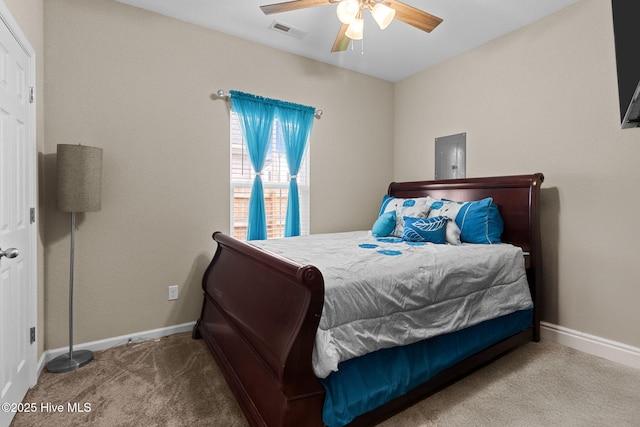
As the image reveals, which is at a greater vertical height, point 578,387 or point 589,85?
point 589,85

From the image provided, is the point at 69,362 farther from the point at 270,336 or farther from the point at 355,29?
the point at 355,29

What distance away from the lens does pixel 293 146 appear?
337 cm

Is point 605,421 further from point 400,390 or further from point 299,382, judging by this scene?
point 299,382

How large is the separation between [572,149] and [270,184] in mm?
2652

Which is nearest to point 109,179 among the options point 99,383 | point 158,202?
point 158,202

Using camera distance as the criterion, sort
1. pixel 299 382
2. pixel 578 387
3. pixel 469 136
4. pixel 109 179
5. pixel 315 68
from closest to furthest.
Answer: pixel 299 382
pixel 578 387
pixel 109 179
pixel 469 136
pixel 315 68

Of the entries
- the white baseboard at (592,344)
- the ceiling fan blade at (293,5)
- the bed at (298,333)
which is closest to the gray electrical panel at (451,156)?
the bed at (298,333)

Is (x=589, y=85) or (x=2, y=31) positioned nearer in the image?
(x=2, y=31)

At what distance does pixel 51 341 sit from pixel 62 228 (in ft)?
2.69

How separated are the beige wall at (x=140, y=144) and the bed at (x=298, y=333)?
1.44 feet

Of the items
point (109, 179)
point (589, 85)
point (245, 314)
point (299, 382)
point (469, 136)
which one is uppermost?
point (589, 85)

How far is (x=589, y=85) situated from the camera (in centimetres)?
249

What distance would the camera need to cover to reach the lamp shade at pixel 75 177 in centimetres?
212

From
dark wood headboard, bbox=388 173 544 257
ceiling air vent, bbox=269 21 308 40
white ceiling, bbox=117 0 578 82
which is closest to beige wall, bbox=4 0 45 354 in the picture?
white ceiling, bbox=117 0 578 82
